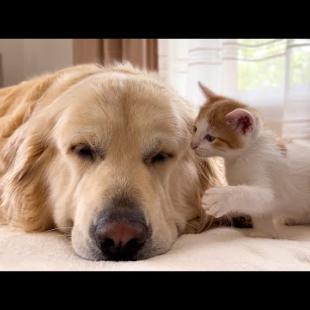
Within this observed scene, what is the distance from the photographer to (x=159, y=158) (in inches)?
61.8

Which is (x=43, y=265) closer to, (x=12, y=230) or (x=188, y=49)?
(x=12, y=230)

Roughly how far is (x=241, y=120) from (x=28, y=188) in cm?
80

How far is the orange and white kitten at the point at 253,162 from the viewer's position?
1.42 meters

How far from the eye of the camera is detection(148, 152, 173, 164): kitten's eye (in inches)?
60.8

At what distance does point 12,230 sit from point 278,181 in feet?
2.94

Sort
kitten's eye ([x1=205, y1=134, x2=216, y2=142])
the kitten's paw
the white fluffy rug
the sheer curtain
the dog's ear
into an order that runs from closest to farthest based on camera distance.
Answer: the white fluffy rug
the kitten's paw
kitten's eye ([x1=205, y1=134, x2=216, y2=142])
the dog's ear
the sheer curtain

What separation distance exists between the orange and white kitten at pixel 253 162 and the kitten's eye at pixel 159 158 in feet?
0.34

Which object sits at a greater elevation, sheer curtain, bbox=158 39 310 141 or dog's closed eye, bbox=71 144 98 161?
sheer curtain, bbox=158 39 310 141

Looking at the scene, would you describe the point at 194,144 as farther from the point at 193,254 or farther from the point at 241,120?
the point at 193,254

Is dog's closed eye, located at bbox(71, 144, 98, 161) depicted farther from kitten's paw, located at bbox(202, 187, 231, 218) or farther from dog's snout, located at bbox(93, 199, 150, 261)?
kitten's paw, located at bbox(202, 187, 231, 218)

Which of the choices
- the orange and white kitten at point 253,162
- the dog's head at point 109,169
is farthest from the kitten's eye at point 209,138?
the dog's head at point 109,169

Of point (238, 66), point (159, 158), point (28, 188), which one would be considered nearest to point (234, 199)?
point (159, 158)

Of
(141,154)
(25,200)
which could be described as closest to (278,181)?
(141,154)

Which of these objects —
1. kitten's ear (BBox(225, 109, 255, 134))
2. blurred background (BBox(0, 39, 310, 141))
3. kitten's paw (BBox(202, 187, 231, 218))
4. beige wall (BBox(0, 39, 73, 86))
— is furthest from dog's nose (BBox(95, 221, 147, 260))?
beige wall (BBox(0, 39, 73, 86))
